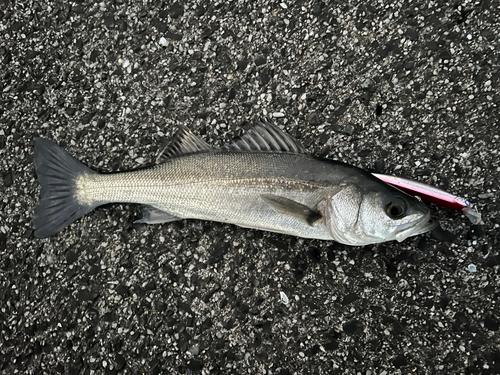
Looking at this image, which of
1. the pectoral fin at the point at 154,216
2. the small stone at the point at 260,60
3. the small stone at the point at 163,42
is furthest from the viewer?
the small stone at the point at 163,42

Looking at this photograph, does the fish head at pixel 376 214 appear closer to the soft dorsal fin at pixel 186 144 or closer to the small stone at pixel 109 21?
the soft dorsal fin at pixel 186 144

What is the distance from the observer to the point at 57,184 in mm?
2365

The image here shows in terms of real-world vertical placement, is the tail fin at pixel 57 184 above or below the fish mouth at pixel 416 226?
above

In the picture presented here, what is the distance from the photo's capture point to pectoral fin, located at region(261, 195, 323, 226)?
6.55 feet

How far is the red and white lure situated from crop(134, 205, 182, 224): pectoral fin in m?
1.41

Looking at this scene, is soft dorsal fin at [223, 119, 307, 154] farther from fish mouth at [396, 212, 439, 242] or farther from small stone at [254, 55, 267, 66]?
fish mouth at [396, 212, 439, 242]

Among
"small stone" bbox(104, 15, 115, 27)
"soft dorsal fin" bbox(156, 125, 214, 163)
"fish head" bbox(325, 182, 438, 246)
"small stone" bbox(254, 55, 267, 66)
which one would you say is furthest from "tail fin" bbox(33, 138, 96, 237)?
"fish head" bbox(325, 182, 438, 246)

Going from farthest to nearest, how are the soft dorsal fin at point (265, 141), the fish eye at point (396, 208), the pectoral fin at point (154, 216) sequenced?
the pectoral fin at point (154, 216) → the soft dorsal fin at point (265, 141) → the fish eye at point (396, 208)

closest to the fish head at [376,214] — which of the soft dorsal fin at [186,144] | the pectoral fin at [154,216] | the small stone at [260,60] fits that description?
the soft dorsal fin at [186,144]

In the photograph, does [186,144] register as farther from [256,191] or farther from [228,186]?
[256,191]

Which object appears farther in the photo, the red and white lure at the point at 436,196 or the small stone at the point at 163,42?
the small stone at the point at 163,42

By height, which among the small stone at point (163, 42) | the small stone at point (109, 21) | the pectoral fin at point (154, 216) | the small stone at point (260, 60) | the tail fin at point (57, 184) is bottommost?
the pectoral fin at point (154, 216)

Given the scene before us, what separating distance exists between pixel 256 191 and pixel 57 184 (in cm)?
139

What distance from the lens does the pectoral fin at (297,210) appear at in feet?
6.55
